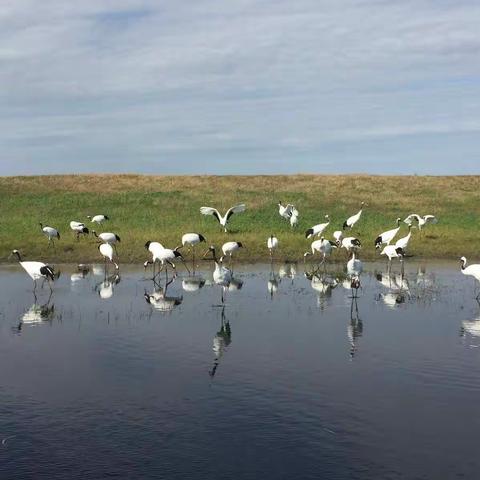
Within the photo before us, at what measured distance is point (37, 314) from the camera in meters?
28.7

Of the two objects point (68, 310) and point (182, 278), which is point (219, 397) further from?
point (182, 278)

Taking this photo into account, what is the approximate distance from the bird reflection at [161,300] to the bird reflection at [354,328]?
21.2 feet

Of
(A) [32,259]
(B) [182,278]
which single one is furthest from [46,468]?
(A) [32,259]

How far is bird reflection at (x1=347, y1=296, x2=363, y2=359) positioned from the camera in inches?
925

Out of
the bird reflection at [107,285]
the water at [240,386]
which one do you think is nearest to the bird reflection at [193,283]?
the water at [240,386]

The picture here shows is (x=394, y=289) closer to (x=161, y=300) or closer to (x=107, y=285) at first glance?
(x=161, y=300)

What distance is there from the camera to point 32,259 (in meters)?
44.1

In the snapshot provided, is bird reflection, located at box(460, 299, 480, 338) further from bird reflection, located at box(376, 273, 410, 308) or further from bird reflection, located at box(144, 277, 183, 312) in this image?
bird reflection, located at box(144, 277, 183, 312)

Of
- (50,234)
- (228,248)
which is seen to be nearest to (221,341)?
(228,248)

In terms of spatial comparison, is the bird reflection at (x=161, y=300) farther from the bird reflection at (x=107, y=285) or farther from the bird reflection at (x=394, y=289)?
the bird reflection at (x=394, y=289)

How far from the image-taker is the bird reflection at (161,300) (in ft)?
98.5

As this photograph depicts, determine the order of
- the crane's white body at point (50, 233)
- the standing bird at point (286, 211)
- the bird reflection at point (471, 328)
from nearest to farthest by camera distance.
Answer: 1. the bird reflection at point (471, 328)
2. the crane's white body at point (50, 233)
3. the standing bird at point (286, 211)

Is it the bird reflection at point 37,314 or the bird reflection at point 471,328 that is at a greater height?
the bird reflection at point 37,314

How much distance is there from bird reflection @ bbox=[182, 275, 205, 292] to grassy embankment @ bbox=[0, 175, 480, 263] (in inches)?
262
